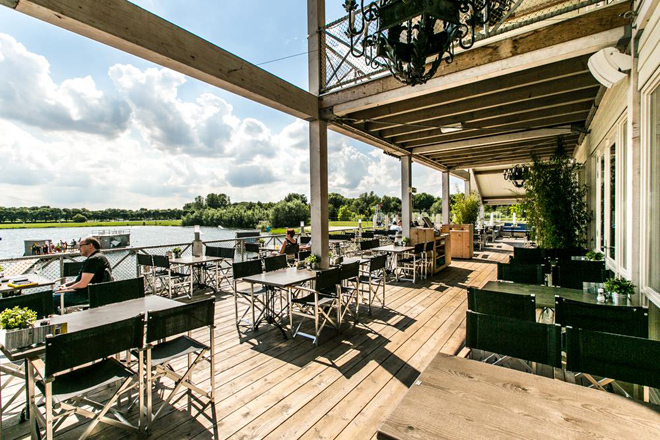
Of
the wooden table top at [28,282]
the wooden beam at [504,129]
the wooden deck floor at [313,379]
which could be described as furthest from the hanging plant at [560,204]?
the wooden table top at [28,282]

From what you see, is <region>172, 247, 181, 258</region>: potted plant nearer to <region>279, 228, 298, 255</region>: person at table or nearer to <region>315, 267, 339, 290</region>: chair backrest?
<region>279, 228, 298, 255</region>: person at table

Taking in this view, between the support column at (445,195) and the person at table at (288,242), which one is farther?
the support column at (445,195)

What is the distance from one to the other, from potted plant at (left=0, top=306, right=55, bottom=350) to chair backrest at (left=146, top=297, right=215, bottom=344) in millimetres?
575

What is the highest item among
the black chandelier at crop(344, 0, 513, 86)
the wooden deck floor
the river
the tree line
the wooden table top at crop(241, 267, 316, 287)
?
the black chandelier at crop(344, 0, 513, 86)

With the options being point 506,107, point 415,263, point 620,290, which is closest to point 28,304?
point 620,290

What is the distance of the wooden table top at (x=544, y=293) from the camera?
2.57m

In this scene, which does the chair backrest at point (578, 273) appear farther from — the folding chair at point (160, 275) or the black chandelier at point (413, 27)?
the folding chair at point (160, 275)

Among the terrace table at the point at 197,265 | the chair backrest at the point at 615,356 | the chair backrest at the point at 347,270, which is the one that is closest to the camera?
the chair backrest at the point at 615,356

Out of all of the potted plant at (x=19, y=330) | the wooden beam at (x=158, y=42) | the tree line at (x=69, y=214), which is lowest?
the potted plant at (x=19, y=330)

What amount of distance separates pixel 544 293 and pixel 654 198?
1.12 meters

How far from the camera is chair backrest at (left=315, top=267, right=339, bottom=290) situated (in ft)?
11.1

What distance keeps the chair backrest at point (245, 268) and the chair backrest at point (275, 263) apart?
11.4 inches

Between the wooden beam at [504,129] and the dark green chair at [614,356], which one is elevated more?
the wooden beam at [504,129]

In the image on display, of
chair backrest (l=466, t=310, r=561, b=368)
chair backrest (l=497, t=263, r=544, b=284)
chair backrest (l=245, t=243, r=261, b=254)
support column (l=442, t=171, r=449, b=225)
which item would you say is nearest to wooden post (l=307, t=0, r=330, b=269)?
chair backrest (l=245, t=243, r=261, b=254)
